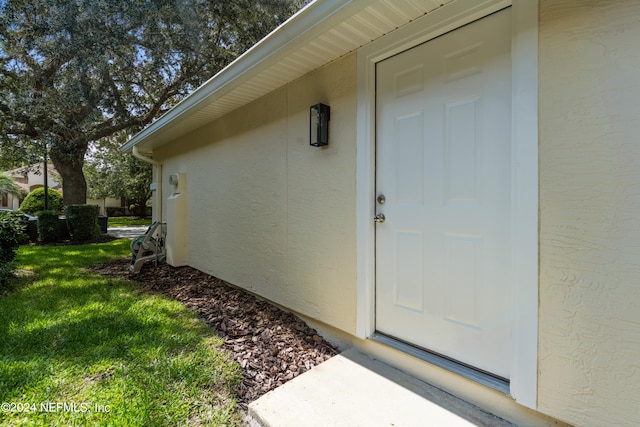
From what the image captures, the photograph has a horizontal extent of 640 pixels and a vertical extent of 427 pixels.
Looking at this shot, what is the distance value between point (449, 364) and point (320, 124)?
212 centimetres

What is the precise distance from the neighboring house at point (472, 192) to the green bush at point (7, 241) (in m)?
4.20

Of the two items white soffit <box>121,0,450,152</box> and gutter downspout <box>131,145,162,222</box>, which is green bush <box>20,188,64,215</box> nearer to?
gutter downspout <box>131,145,162,222</box>

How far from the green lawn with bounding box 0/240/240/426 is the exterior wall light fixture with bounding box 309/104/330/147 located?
2012mm

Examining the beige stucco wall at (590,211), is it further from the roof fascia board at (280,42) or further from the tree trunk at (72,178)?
the tree trunk at (72,178)

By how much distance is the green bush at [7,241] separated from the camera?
4.26 m

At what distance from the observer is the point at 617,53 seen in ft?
4.50

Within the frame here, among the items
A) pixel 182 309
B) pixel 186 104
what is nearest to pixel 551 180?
pixel 182 309

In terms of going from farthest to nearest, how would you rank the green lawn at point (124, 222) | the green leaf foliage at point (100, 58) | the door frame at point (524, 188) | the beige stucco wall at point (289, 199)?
the green lawn at point (124, 222)
the green leaf foliage at point (100, 58)
the beige stucco wall at point (289, 199)
the door frame at point (524, 188)

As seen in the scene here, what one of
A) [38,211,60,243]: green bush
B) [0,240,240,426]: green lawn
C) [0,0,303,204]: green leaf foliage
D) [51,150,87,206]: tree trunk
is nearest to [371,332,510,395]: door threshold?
[0,240,240,426]: green lawn

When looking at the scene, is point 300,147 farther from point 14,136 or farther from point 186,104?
point 14,136

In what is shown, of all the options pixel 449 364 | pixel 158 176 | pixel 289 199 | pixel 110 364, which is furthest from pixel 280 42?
pixel 158 176

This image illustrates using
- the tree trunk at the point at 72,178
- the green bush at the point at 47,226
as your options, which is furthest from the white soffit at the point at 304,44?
the tree trunk at the point at 72,178

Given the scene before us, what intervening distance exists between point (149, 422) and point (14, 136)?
12104 mm

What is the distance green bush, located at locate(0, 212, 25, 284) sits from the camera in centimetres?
426
